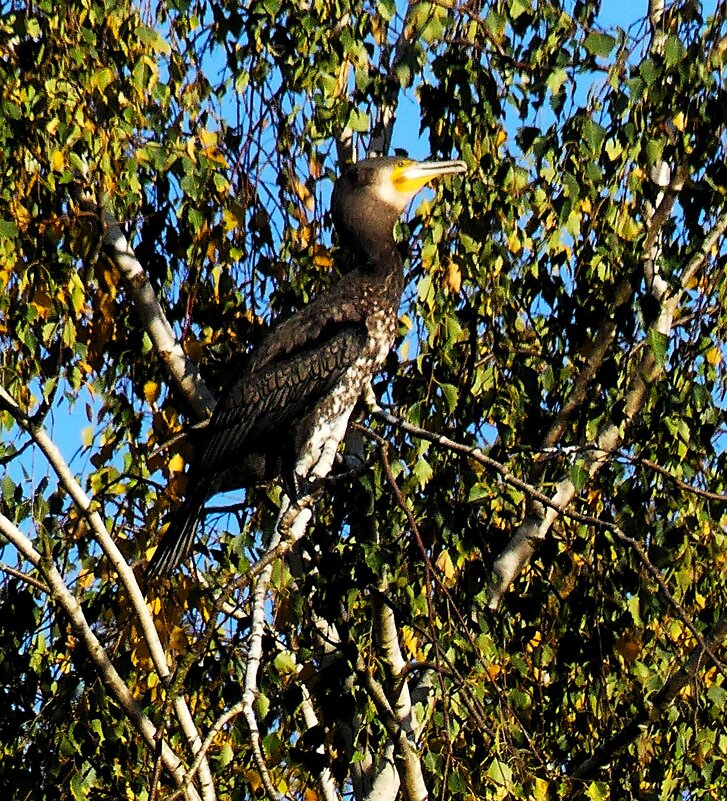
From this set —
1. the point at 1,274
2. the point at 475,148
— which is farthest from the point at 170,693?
the point at 475,148

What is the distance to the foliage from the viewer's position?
15.2 ft

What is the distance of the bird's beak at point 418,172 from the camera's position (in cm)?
506

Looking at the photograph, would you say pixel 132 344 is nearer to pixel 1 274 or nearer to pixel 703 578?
pixel 1 274

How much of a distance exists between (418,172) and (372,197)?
229mm

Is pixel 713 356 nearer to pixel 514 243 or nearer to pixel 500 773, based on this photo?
pixel 514 243

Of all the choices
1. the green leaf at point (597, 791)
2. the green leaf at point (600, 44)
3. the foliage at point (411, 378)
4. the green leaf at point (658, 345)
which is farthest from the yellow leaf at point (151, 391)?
the green leaf at point (597, 791)

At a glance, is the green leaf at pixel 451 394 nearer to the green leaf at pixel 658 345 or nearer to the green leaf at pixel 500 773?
the green leaf at pixel 658 345

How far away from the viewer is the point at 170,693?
148 inches

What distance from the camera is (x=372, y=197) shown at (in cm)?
557

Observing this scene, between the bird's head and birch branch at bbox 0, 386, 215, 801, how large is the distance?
1.76 metres

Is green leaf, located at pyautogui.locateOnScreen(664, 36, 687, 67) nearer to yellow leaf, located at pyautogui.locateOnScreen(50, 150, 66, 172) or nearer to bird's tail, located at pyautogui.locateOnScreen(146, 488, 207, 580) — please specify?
yellow leaf, located at pyautogui.locateOnScreen(50, 150, 66, 172)

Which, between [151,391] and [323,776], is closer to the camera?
[151,391]

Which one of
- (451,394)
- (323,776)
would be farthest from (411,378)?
(323,776)

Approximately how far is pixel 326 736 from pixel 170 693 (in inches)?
49.5
